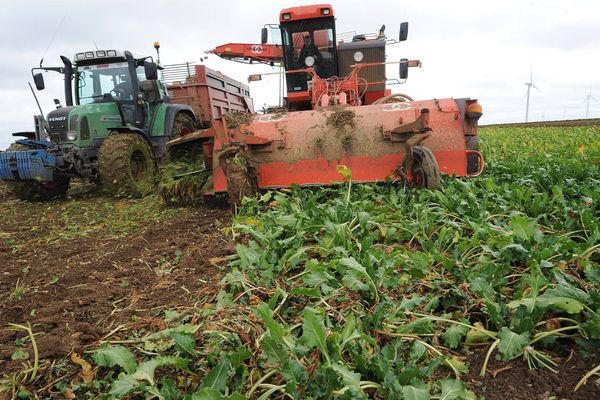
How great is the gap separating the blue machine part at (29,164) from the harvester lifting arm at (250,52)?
6.39 m

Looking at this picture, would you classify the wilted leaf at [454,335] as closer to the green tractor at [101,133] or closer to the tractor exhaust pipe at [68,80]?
the green tractor at [101,133]

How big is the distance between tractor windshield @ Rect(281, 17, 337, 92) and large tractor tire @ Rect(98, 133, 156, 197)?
9.84 feet

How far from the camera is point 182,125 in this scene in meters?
8.54

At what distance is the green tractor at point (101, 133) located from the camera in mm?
6355

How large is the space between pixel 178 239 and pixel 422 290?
97.3 inches

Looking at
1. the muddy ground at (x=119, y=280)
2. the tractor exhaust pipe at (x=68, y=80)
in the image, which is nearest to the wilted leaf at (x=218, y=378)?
the muddy ground at (x=119, y=280)

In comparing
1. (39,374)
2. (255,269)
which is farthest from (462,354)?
(39,374)

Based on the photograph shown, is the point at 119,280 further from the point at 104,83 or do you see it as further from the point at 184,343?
the point at 104,83

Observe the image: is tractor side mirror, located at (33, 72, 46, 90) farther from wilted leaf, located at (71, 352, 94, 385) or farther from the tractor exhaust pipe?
wilted leaf, located at (71, 352, 94, 385)

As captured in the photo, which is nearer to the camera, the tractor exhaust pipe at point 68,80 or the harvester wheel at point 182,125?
the tractor exhaust pipe at point 68,80

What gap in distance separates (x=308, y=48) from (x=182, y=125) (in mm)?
3108

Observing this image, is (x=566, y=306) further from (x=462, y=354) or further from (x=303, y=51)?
(x=303, y=51)

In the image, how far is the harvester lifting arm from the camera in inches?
436

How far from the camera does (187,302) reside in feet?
7.66
